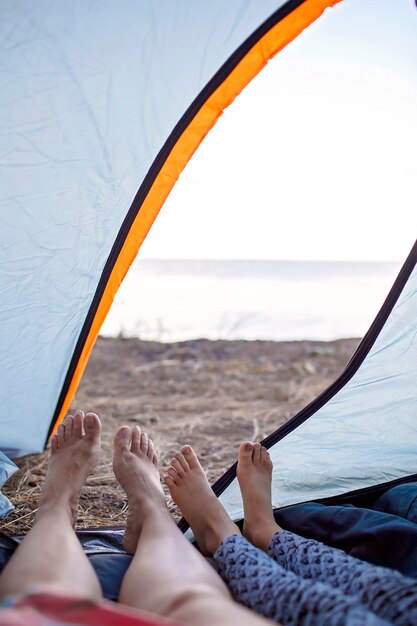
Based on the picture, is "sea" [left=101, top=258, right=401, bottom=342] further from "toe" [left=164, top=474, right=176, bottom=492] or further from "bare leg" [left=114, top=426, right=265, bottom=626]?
"bare leg" [left=114, top=426, right=265, bottom=626]

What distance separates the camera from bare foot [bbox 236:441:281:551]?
130cm

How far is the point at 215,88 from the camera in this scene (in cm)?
150

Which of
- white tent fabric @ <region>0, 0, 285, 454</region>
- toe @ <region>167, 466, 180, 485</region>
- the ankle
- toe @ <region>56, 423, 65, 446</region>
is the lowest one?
the ankle

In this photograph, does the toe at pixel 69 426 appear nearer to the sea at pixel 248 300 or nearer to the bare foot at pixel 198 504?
the bare foot at pixel 198 504

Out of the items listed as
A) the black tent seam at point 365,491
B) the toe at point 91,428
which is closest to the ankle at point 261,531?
the black tent seam at point 365,491

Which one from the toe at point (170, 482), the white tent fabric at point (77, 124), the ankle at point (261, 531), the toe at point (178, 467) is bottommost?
the ankle at point (261, 531)

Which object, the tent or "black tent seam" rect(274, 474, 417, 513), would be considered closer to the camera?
the tent

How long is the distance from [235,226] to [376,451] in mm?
12192

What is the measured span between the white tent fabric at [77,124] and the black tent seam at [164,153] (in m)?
0.01

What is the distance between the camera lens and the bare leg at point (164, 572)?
763 mm

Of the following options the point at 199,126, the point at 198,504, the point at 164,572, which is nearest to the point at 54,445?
the point at 198,504

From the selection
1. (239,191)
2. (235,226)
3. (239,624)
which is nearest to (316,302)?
(235,226)

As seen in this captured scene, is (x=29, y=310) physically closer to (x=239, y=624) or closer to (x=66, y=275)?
(x=66, y=275)

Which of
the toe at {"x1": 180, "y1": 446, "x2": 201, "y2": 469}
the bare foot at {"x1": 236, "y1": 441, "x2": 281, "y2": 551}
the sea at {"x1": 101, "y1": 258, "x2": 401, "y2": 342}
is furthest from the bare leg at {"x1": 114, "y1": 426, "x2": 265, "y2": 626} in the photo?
the sea at {"x1": 101, "y1": 258, "x2": 401, "y2": 342}
